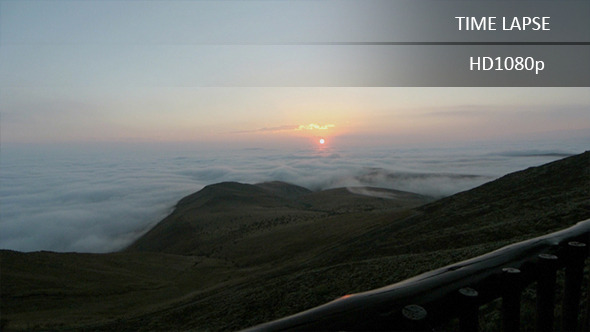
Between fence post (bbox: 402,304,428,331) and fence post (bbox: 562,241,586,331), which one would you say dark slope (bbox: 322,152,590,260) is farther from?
fence post (bbox: 402,304,428,331)

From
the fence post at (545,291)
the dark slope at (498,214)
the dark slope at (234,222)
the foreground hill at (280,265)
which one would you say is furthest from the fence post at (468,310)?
the dark slope at (234,222)

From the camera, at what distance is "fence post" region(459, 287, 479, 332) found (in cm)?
146

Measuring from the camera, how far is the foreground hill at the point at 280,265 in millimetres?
9922

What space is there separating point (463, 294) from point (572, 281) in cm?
139

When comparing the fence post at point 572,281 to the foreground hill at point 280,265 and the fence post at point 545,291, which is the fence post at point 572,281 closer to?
the fence post at point 545,291

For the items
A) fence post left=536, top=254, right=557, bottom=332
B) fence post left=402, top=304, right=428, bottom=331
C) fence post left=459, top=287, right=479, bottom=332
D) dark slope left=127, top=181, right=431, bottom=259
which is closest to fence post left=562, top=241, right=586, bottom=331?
fence post left=536, top=254, right=557, bottom=332

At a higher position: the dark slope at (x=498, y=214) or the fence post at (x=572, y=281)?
the fence post at (x=572, y=281)

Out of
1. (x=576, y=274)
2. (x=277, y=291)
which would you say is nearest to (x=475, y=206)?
(x=277, y=291)

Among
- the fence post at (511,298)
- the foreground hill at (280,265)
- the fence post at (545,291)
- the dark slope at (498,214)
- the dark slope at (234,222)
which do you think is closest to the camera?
the fence post at (511,298)

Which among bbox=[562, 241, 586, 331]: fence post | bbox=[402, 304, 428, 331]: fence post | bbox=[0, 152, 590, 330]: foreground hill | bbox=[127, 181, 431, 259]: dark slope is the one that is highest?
bbox=[402, 304, 428, 331]: fence post

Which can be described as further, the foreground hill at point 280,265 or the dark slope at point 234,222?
the dark slope at point 234,222

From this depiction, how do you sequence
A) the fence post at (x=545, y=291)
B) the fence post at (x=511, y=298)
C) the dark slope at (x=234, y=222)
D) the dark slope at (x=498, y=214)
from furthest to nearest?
the dark slope at (x=234, y=222) < the dark slope at (x=498, y=214) < the fence post at (x=545, y=291) < the fence post at (x=511, y=298)

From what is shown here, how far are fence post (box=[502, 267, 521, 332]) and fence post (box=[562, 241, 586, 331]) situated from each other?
0.61 m

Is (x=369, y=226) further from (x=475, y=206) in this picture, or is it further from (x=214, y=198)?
(x=214, y=198)
